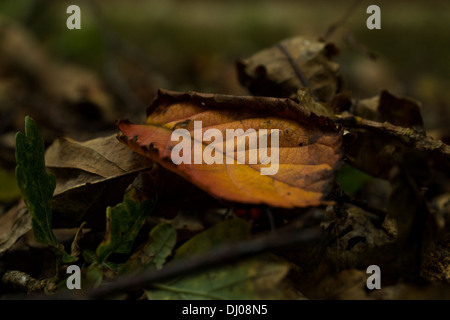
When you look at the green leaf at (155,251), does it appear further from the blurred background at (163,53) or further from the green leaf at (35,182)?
the blurred background at (163,53)

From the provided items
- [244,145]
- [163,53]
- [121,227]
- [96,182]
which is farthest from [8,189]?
[163,53]

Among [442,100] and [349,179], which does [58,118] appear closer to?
[349,179]

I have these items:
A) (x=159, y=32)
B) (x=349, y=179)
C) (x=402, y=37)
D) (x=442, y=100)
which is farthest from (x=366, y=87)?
(x=349, y=179)

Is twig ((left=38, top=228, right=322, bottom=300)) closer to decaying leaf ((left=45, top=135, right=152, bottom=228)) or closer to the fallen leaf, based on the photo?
decaying leaf ((left=45, top=135, right=152, bottom=228))

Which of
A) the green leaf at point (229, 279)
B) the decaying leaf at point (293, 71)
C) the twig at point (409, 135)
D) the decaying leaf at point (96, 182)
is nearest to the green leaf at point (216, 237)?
the green leaf at point (229, 279)

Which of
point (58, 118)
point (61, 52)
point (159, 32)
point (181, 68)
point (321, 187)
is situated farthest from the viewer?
point (159, 32)
